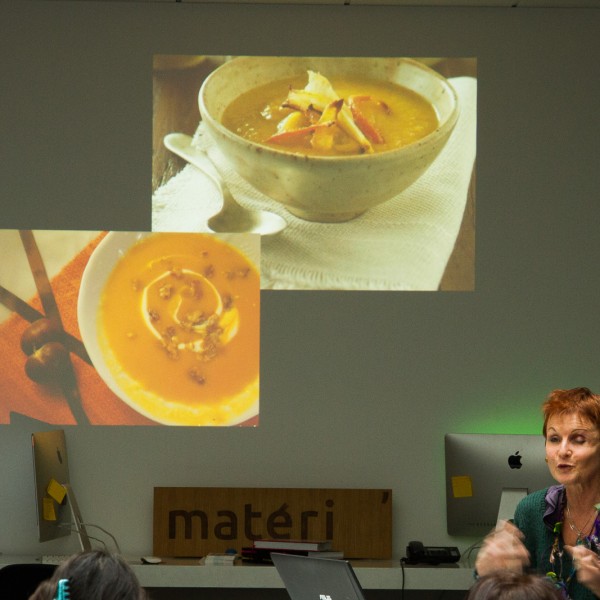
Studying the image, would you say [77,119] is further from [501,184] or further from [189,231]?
[501,184]

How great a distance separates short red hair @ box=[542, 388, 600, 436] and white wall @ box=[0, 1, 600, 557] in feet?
6.65

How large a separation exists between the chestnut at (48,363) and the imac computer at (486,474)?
178 cm

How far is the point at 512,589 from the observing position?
165 centimetres

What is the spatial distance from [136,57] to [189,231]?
856 mm

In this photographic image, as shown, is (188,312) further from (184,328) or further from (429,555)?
(429,555)

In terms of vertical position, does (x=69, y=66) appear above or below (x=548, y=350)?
above

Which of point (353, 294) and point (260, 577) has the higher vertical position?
point (353, 294)

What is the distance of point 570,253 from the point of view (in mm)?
4820

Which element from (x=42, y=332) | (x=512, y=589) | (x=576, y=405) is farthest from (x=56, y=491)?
(x=512, y=589)

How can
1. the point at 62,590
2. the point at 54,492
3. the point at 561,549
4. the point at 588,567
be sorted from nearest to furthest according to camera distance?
1. the point at 62,590
2. the point at 588,567
3. the point at 561,549
4. the point at 54,492

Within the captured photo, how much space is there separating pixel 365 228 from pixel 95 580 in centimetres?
318

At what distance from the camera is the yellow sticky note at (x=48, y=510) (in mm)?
4410

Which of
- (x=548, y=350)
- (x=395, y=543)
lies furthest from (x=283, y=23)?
(x=395, y=543)

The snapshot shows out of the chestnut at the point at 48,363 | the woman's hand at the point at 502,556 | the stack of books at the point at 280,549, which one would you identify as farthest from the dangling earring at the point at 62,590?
the chestnut at the point at 48,363
